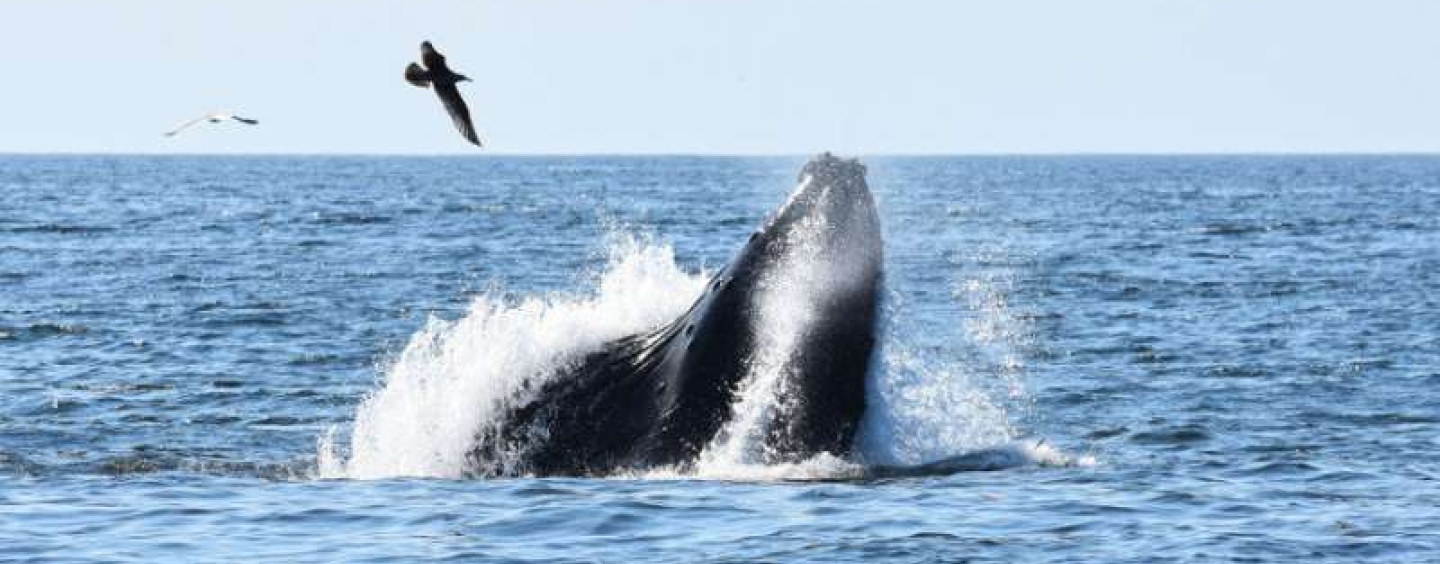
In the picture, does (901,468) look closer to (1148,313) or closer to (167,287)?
(1148,313)

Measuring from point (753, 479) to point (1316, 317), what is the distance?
2229 cm

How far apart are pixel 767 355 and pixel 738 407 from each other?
336 millimetres

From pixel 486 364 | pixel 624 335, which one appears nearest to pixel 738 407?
pixel 624 335

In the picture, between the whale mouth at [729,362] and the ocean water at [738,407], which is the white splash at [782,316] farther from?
the ocean water at [738,407]

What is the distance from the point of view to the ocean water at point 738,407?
46.5 feet

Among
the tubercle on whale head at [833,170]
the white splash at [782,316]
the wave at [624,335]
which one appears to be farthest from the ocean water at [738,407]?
the white splash at [782,316]

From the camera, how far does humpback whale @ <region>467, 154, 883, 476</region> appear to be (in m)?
13.2
